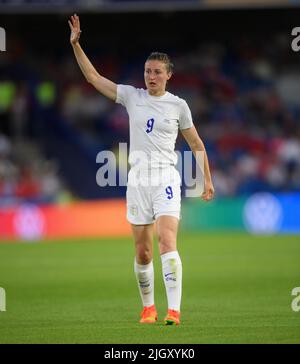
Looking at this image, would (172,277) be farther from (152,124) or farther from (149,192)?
(152,124)

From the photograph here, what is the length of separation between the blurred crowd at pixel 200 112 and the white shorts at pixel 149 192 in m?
16.7

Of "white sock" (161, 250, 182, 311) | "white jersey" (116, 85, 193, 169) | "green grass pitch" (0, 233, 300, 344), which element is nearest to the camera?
"green grass pitch" (0, 233, 300, 344)

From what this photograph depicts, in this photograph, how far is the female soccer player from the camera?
971 cm

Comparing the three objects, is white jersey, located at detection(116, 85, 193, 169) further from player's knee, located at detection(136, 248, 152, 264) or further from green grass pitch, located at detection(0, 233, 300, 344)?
green grass pitch, located at detection(0, 233, 300, 344)

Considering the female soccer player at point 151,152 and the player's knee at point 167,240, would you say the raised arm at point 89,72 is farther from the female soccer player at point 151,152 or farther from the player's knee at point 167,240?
the player's knee at point 167,240

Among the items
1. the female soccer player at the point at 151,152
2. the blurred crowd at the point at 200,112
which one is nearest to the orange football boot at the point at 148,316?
the female soccer player at the point at 151,152

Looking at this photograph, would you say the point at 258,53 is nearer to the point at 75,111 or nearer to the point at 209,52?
the point at 209,52

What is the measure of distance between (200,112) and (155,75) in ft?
66.3

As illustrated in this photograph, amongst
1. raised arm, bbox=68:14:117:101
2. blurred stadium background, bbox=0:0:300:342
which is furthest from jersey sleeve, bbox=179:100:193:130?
blurred stadium background, bbox=0:0:300:342

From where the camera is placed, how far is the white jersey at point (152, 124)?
9812 millimetres

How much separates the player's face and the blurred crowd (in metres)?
16.9

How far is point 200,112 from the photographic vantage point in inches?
1176

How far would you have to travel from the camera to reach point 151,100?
389 inches

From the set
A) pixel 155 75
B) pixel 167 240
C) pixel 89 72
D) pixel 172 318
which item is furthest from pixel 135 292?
pixel 155 75
